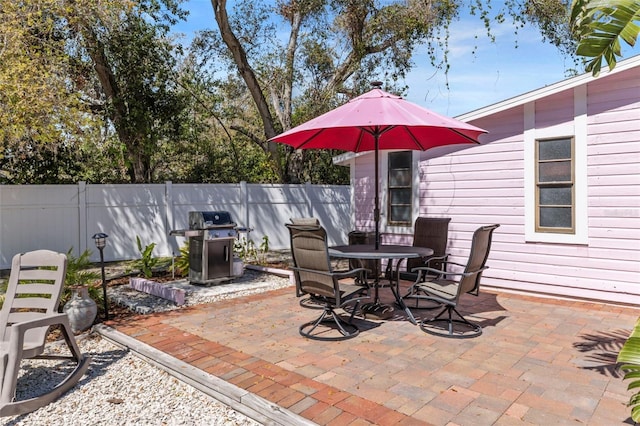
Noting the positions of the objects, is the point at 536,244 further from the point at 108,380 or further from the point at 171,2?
the point at 171,2

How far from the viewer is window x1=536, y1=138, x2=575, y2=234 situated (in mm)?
5957

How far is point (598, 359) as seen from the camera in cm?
367

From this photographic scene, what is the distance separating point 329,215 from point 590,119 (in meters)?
7.82

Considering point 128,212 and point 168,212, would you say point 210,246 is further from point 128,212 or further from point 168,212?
point 128,212

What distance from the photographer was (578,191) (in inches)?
230

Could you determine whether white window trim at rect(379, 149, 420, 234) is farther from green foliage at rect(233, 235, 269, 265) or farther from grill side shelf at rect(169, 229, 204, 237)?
grill side shelf at rect(169, 229, 204, 237)

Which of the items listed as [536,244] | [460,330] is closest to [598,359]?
[460,330]

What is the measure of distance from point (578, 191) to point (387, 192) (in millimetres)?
3153

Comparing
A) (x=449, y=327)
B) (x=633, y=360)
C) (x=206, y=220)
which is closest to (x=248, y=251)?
(x=206, y=220)

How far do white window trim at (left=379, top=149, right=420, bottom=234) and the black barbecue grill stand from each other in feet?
9.31

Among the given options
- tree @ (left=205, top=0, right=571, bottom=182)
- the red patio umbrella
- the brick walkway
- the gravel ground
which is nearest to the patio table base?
the brick walkway

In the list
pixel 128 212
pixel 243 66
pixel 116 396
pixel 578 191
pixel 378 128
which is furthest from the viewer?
pixel 243 66

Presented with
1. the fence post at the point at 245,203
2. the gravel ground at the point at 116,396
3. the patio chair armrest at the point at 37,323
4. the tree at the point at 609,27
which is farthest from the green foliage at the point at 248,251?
the tree at the point at 609,27

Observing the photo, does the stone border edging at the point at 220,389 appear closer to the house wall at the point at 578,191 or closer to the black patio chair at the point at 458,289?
the black patio chair at the point at 458,289
